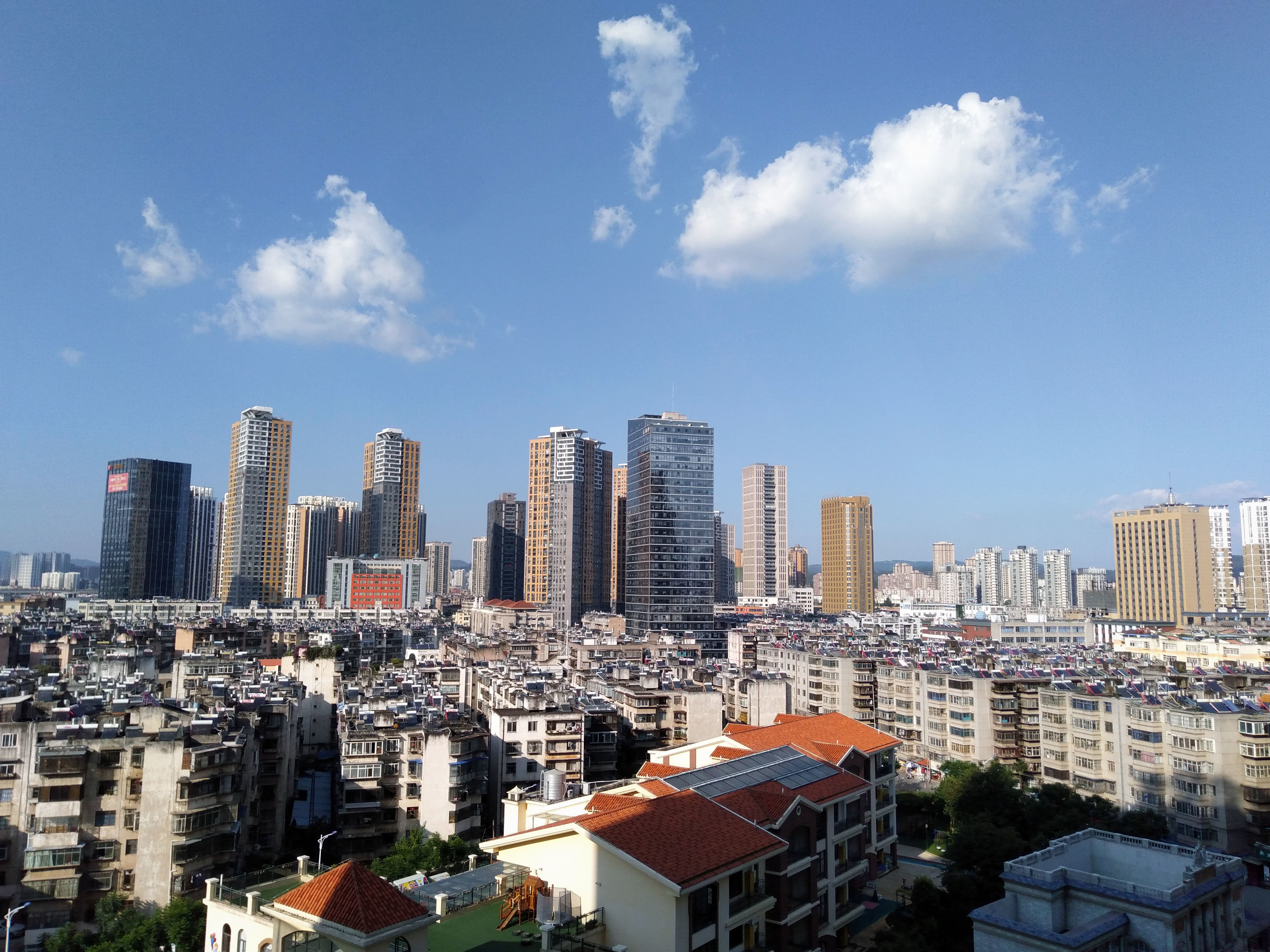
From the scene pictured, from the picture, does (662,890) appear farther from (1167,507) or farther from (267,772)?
(1167,507)

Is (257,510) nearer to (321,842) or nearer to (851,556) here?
(851,556)

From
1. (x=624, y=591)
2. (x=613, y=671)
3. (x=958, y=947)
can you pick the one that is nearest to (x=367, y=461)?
(x=624, y=591)

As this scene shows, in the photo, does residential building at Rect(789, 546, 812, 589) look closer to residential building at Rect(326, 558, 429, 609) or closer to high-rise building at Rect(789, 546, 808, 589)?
high-rise building at Rect(789, 546, 808, 589)

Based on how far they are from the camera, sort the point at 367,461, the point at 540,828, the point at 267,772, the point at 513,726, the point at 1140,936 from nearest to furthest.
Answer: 1. the point at 1140,936
2. the point at 540,828
3. the point at 267,772
4. the point at 513,726
5. the point at 367,461

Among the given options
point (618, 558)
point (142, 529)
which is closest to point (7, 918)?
point (618, 558)

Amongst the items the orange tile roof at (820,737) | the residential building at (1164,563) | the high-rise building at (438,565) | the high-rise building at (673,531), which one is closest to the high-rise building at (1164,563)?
the residential building at (1164,563)

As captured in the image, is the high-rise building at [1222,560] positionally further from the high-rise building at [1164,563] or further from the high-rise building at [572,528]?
the high-rise building at [572,528]
